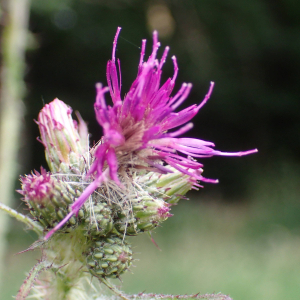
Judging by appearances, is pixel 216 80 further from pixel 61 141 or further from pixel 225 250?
pixel 61 141

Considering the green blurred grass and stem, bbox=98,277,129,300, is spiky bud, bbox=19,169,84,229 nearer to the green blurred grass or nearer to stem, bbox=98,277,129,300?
stem, bbox=98,277,129,300

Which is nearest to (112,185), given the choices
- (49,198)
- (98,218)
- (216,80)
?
(98,218)

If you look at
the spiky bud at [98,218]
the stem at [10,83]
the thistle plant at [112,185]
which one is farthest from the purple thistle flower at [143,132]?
the stem at [10,83]

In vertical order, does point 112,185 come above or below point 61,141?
below

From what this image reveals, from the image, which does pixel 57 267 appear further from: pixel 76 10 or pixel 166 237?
pixel 76 10

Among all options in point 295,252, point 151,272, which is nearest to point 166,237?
point 151,272

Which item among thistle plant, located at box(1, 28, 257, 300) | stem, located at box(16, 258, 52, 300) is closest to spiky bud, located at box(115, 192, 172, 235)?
thistle plant, located at box(1, 28, 257, 300)

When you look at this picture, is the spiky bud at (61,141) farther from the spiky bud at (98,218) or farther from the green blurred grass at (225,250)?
the green blurred grass at (225,250)

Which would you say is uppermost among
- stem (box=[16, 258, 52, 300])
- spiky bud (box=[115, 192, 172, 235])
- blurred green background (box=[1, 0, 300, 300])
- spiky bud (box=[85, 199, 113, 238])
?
blurred green background (box=[1, 0, 300, 300])
